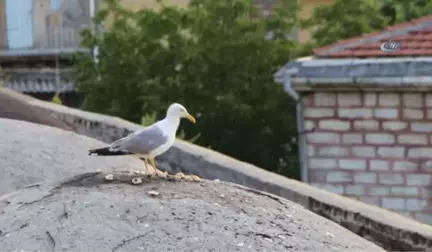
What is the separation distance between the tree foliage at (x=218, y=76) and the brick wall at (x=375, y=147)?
2.59m

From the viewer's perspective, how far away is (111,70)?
14.9 m

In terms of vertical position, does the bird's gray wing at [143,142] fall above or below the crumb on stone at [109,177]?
above

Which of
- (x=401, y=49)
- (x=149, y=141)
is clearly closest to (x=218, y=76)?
(x=401, y=49)

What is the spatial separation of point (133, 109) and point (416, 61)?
20.0 ft

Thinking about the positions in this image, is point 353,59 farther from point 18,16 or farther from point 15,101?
point 18,16

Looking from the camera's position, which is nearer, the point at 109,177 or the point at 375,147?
the point at 109,177

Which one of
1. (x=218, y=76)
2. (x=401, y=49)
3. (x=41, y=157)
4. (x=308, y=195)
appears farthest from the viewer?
(x=218, y=76)

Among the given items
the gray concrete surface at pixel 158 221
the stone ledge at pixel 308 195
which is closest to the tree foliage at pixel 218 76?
the stone ledge at pixel 308 195

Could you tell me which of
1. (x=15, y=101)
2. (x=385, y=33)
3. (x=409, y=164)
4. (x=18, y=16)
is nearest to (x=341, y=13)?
(x=385, y=33)

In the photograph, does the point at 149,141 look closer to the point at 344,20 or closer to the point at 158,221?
the point at 158,221

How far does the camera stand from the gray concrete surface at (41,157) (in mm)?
5312

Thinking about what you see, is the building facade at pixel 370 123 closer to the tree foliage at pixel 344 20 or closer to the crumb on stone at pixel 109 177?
the tree foliage at pixel 344 20

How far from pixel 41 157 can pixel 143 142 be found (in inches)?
70.9

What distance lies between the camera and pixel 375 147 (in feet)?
32.1
